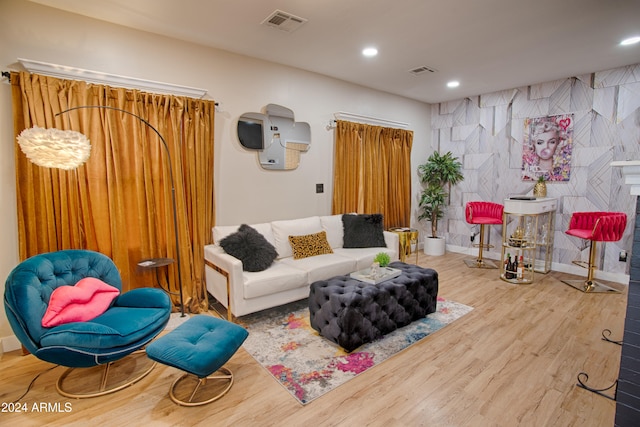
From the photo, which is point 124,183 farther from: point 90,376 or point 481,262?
point 481,262

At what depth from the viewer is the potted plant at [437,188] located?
19.0 feet

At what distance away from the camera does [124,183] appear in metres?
3.06

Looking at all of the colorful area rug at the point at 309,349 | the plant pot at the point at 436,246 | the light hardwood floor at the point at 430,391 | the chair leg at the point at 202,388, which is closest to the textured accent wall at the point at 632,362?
the light hardwood floor at the point at 430,391

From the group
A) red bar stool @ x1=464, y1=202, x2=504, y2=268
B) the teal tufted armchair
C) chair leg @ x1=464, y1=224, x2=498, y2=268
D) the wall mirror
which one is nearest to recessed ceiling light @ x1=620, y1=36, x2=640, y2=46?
red bar stool @ x1=464, y1=202, x2=504, y2=268

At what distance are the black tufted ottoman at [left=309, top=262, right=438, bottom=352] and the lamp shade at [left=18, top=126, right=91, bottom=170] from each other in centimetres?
211

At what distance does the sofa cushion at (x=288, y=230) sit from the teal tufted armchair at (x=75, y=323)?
4.99 feet

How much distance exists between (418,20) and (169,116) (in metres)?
2.53

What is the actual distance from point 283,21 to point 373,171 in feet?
9.04

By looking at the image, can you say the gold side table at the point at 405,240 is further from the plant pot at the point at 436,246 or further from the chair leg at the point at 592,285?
the chair leg at the point at 592,285

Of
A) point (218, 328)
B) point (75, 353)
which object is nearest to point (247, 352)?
point (218, 328)

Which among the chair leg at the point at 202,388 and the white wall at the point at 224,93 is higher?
the white wall at the point at 224,93

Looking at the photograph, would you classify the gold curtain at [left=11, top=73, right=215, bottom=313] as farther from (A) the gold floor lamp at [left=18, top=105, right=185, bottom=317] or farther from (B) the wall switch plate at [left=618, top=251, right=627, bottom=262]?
(B) the wall switch plate at [left=618, top=251, right=627, bottom=262]

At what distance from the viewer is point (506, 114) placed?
5.21 meters

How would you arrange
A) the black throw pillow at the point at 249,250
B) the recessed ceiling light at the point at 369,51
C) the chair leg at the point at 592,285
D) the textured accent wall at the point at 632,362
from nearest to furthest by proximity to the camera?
the textured accent wall at the point at 632,362 < the black throw pillow at the point at 249,250 < the recessed ceiling light at the point at 369,51 < the chair leg at the point at 592,285
